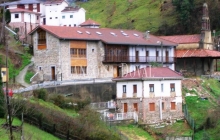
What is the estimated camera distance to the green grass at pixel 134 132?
169 feet

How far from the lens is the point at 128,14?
11638cm

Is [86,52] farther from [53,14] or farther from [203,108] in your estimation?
[53,14]

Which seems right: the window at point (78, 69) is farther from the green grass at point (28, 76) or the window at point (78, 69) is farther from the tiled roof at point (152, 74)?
the tiled roof at point (152, 74)

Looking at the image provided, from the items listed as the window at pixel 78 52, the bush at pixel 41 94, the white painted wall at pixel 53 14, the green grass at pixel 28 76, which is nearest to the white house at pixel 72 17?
the white painted wall at pixel 53 14

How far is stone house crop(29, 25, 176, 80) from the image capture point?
64.3m

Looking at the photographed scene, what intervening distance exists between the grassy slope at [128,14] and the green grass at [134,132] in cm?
5181

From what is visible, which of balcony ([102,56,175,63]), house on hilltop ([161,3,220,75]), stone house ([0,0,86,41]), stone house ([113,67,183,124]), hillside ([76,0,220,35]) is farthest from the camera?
hillside ([76,0,220,35])

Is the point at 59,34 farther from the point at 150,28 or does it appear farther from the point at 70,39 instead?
the point at 150,28

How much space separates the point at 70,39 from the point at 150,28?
139 ft

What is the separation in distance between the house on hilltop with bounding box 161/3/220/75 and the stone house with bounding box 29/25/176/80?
303 inches

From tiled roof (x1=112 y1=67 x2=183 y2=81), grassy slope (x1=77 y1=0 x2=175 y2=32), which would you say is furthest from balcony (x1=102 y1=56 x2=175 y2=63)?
grassy slope (x1=77 y1=0 x2=175 y2=32)

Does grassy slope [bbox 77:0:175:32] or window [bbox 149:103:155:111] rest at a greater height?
grassy slope [bbox 77:0:175:32]

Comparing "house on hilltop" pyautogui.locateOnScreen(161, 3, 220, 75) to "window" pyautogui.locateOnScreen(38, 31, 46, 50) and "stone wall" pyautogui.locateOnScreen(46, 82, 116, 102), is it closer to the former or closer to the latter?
"stone wall" pyautogui.locateOnScreen(46, 82, 116, 102)

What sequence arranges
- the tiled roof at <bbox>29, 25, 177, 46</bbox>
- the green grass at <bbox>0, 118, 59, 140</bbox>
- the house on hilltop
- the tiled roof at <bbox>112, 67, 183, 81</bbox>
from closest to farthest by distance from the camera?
the green grass at <bbox>0, 118, 59, 140</bbox>, the tiled roof at <bbox>112, 67, 183, 81</bbox>, the tiled roof at <bbox>29, 25, 177, 46</bbox>, the house on hilltop
